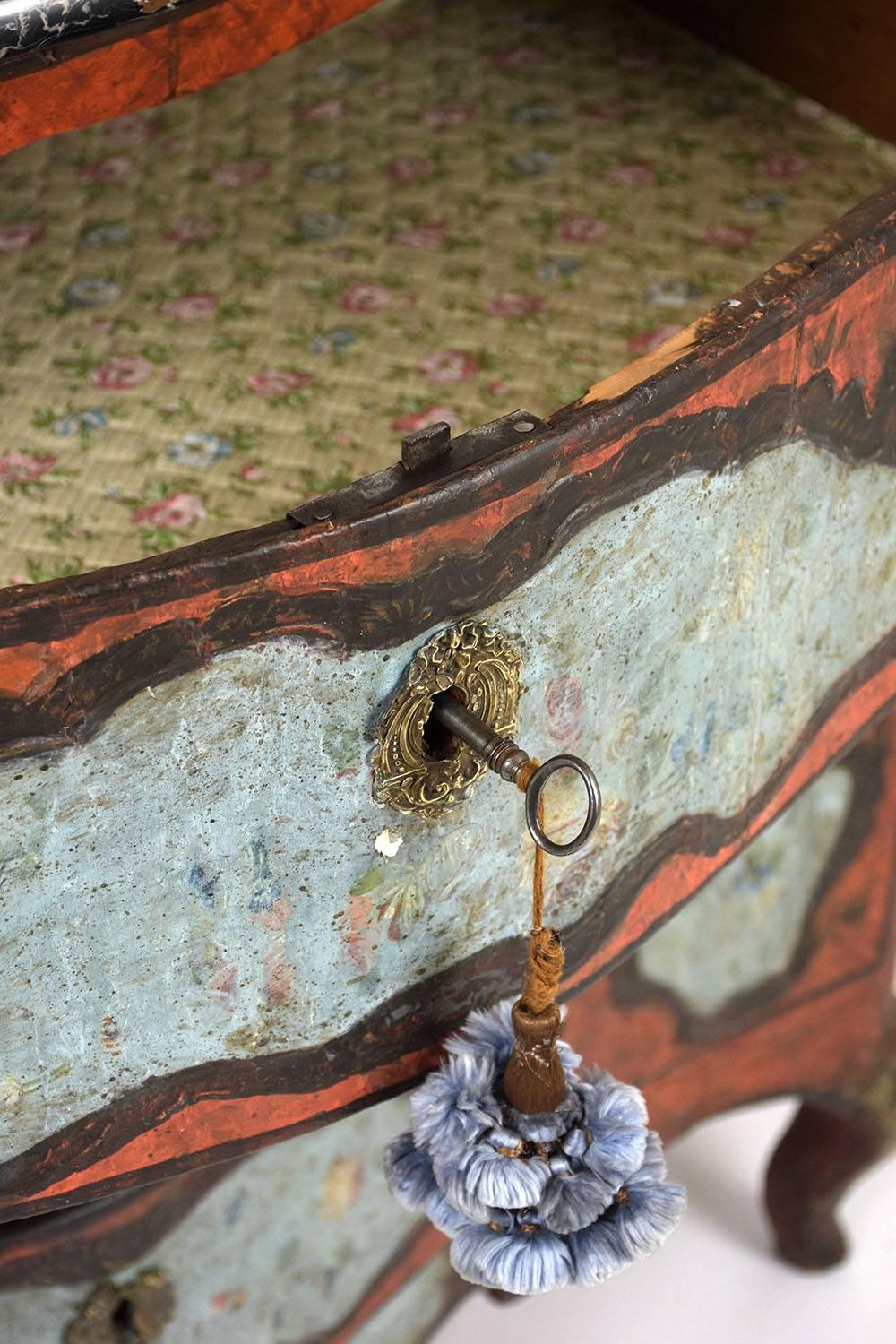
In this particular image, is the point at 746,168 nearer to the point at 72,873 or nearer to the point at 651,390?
the point at 651,390

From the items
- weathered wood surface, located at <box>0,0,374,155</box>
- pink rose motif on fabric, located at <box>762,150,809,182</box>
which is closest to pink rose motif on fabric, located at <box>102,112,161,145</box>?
pink rose motif on fabric, located at <box>762,150,809,182</box>

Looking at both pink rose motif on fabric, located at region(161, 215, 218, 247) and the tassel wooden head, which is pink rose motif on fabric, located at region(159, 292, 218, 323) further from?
the tassel wooden head

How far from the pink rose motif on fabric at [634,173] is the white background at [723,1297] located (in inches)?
30.0

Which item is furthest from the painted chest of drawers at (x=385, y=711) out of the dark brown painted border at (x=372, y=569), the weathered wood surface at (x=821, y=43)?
the weathered wood surface at (x=821, y=43)

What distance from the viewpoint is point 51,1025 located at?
772 mm

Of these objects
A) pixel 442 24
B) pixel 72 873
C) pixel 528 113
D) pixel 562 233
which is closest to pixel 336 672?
pixel 72 873

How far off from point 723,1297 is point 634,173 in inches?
37.0

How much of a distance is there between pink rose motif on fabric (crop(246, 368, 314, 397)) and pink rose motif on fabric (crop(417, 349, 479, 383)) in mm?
70

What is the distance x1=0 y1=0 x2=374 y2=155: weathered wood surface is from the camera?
77 cm

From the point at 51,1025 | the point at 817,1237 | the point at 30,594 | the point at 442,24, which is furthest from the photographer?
the point at 817,1237

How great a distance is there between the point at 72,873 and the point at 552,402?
0.54 meters

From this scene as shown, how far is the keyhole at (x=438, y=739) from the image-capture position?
0.79 m

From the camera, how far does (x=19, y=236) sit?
1.32 m

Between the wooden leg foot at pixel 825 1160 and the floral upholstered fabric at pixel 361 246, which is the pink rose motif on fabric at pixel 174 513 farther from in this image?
the wooden leg foot at pixel 825 1160
